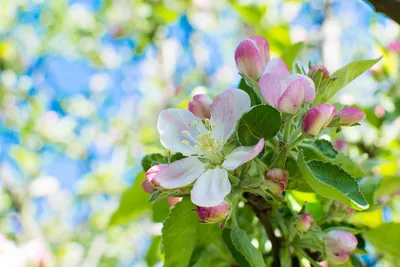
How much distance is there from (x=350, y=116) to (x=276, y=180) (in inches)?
5.8

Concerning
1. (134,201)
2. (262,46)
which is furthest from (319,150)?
(134,201)

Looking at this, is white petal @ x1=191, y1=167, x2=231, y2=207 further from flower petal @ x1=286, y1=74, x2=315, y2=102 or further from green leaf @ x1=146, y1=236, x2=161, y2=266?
green leaf @ x1=146, y1=236, x2=161, y2=266

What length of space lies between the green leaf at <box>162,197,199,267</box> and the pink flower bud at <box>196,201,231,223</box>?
0.06 m

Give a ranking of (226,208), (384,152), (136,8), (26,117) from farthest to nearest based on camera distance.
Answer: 1. (26,117)
2. (136,8)
3. (384,152)
4. (226,208)

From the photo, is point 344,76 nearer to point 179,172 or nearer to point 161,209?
point 179,172

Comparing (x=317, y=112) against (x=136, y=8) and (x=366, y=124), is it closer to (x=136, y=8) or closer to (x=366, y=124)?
(x=366, y=124)

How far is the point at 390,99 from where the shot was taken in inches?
63.9

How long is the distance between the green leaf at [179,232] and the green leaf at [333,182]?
17 cm

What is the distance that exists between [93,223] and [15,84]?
1.12 metres

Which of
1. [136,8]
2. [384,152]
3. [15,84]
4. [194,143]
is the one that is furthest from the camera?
[15,84]

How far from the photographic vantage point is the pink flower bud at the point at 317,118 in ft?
1.94

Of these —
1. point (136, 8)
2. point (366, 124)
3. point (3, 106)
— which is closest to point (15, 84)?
point (3, 106)

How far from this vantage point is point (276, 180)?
22.8 inches

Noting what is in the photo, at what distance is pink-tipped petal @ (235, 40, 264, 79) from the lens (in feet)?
2.13
